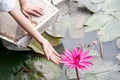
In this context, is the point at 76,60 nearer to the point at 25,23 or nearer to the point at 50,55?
the point at 50,55

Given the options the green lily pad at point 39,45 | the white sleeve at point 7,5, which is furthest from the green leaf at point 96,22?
the white sleeve at point 7,5

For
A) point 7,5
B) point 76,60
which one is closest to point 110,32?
point 76,60

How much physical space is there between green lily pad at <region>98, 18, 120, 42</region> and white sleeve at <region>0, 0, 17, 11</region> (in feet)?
→ 1.50

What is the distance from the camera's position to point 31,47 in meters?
1.53

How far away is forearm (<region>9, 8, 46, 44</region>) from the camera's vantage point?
133cm

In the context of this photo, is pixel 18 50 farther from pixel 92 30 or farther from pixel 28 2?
pixel 92 30

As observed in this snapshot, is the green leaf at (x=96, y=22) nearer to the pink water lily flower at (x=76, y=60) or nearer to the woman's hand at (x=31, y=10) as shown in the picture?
the woman's hand at (x=31, y=10)

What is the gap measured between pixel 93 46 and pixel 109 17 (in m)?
0.15

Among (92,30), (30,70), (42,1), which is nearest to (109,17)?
(92,30)

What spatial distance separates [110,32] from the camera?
1.57m

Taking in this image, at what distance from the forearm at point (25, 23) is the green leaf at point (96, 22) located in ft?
1.11

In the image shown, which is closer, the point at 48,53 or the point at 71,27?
the point at 48,53

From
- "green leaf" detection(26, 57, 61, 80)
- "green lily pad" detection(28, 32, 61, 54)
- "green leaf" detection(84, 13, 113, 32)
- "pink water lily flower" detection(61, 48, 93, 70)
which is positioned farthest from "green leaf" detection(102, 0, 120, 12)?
"pink water lily flower" detection(61, 48, 93, 70)

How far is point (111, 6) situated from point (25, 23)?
1.59ft
